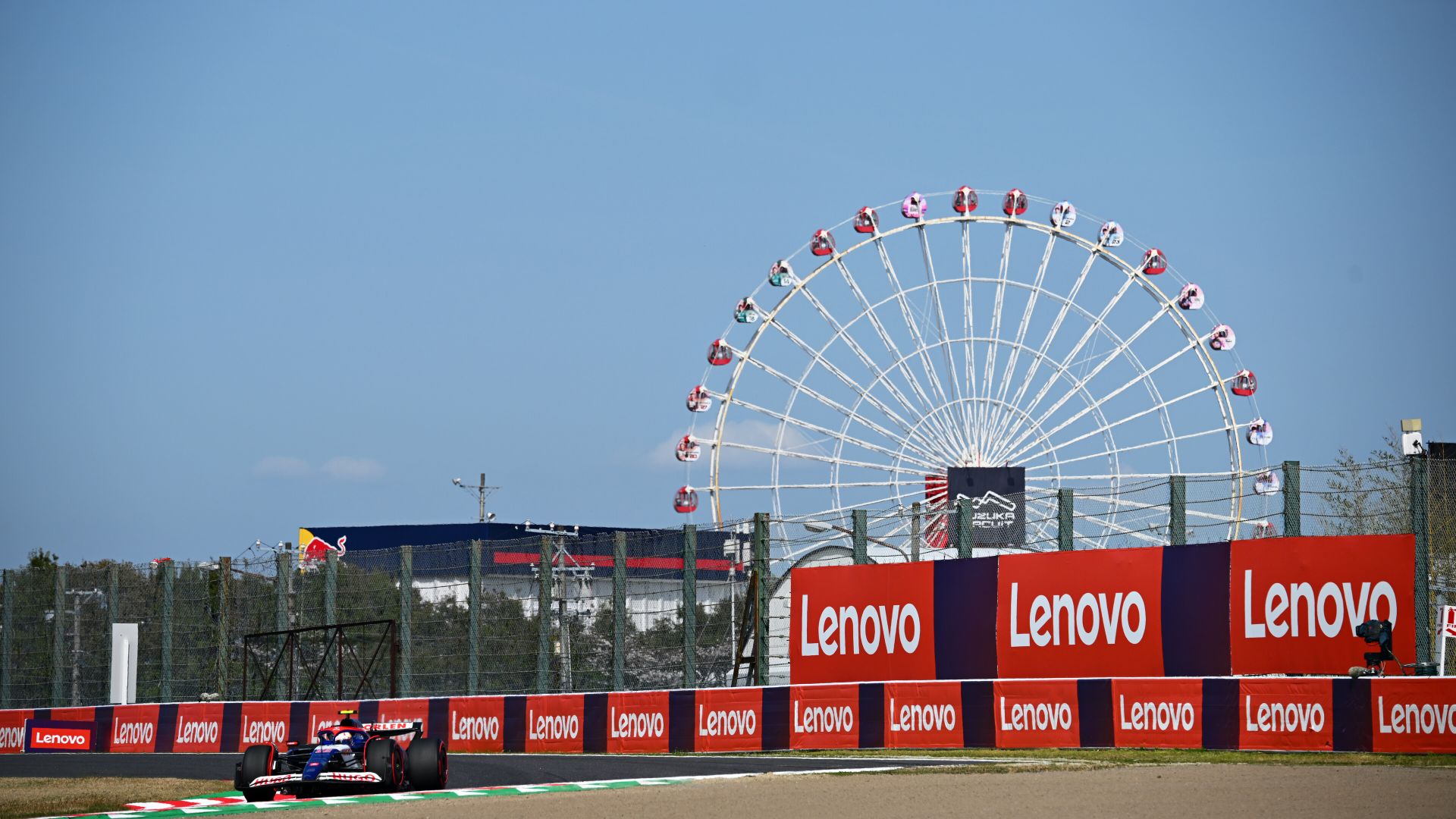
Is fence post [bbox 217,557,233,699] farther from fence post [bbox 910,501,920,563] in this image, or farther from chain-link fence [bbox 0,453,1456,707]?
fence post [bbox 910,501,920,563]

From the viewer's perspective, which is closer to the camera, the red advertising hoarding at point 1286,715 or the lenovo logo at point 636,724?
the red advertising hoarding at point 1286,715

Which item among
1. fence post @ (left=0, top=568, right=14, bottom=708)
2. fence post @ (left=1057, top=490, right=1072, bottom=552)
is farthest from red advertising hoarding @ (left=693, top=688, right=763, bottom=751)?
fence post @ (left=0, top=568, right=14, bottom=708)

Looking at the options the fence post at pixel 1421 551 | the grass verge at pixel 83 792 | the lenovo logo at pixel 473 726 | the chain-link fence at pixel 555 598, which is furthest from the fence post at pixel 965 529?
the grass verge at pixel 83 792

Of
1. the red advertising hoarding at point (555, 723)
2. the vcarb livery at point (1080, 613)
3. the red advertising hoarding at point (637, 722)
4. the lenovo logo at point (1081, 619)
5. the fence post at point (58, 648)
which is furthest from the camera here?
the fence post at point (58, 648)

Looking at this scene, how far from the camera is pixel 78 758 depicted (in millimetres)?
27625

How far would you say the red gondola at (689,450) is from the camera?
44406 millimetres

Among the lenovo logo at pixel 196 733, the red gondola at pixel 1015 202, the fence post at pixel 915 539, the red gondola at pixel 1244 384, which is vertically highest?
the red gondola at pixel 1015 202

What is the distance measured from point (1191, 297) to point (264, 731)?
2704 cm

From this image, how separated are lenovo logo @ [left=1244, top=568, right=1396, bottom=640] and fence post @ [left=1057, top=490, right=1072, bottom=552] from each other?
2.88 m

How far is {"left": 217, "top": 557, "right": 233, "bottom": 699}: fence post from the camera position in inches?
1235

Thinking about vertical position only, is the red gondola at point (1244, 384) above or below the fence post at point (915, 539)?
above

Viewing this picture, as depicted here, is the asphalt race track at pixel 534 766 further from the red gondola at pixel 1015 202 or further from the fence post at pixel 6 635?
the red gondola at pixel 1015 202

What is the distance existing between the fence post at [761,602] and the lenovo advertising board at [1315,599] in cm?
696

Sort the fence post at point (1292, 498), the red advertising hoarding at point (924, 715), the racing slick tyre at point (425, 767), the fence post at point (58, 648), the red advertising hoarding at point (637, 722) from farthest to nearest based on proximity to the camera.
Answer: the fence post at point (58, 648), the red advertising hoarding at point (637, 722), the red advertising hoarding at point (924, 715), the fence post at point (1292, 498), the racing slick tyre at point (425, 767)
